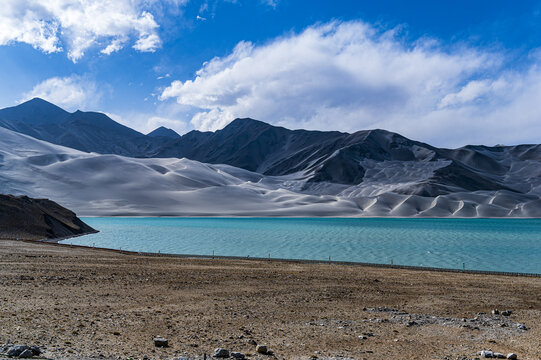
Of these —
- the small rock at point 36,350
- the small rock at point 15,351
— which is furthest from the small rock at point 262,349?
the small rock at point 15,351

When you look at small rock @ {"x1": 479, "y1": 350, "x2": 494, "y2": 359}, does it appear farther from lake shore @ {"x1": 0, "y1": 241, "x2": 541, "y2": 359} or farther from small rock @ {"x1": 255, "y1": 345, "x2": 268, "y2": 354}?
small rock @ {"x1": 255, "y1": 345, "x2": 268, "y2": 354}

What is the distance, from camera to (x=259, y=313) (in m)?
13.1

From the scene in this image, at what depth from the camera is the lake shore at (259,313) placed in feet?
31.4

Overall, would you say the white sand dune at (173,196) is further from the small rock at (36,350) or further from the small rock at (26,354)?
the small rock at (26,354)

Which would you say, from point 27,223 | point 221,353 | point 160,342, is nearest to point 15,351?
point 160,342

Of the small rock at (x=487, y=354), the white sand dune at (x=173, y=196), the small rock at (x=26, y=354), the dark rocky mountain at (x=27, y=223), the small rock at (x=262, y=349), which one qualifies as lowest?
the small rock at (x=487, y=354)

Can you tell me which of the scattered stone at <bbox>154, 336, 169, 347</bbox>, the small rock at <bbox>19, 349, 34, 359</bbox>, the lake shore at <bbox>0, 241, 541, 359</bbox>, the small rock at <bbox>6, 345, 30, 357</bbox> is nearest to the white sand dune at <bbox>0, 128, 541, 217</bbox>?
the lake shore at <bbox>0, 241, 541, 359</bbox>

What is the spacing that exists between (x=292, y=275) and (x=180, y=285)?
6516 millimetres

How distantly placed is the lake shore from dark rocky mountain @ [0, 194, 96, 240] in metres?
26.7

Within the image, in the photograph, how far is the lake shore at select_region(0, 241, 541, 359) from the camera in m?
9.58

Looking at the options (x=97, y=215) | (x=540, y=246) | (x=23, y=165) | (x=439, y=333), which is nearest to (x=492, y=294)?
(x=439, y=333)

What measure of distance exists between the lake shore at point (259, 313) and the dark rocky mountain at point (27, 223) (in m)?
26.7

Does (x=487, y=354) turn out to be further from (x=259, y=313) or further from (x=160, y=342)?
(x=160, y=342)

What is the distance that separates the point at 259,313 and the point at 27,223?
44749mm
